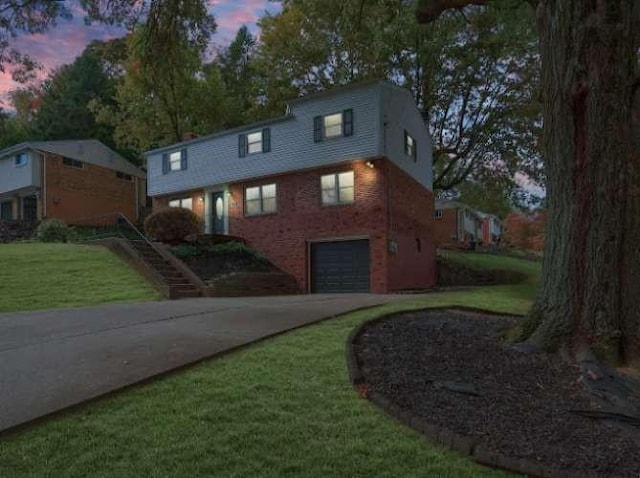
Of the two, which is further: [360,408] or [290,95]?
→ [290,95]

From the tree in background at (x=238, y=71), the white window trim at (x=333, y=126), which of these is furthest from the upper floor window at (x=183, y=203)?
the tree in background at (x=238, y=71)

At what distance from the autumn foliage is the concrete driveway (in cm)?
3463

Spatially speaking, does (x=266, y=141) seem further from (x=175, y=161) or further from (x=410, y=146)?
(x=410, y=146)

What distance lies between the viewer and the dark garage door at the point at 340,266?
18.1 meters

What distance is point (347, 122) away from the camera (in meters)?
18.4

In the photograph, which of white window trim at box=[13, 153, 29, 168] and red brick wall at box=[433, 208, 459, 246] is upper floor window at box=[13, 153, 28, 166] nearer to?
white window trim at box=[13, 153, 29, 168]

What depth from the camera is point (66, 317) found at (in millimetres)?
8938

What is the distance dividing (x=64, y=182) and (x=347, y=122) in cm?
1927

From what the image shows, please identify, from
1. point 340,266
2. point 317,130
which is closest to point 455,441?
point 340,266

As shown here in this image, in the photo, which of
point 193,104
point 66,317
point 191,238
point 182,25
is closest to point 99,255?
point 191,238

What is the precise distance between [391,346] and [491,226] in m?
55.1

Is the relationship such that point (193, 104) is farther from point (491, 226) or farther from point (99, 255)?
point (491, 226)

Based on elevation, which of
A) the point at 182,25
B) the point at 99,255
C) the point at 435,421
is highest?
the point at 182,25

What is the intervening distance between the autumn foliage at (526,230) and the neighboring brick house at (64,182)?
97.0ft
